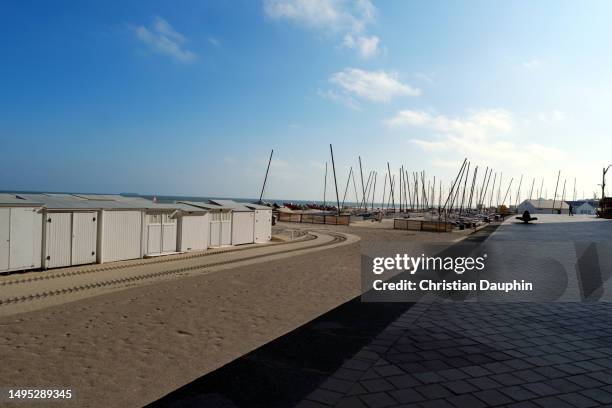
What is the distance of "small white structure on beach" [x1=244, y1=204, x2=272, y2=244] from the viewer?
24.0 metres

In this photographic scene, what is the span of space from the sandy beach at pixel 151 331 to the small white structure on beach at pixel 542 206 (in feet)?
284

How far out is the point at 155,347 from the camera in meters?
6.44

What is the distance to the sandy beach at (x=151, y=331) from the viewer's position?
17.1 ft

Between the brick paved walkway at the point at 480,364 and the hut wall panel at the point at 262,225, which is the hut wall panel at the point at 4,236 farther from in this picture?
the hut wall panel at the point at 262,225

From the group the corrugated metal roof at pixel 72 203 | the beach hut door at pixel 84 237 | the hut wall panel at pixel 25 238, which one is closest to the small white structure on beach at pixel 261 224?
the corrugated metal roof at pixel 72 203

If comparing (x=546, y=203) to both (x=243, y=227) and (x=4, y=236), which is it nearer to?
(x=243, y=227)

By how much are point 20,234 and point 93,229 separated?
2.34m

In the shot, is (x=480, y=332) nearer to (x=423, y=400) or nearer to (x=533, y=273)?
(x=423, y=400)

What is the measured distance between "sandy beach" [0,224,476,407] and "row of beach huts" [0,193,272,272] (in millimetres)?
4367

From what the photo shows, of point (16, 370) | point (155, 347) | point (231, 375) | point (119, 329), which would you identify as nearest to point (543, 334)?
point (231, 375)

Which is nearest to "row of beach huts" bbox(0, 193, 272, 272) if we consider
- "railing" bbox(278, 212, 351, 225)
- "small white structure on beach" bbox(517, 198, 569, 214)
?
"railing" bbox(278, 212, 351, 225)

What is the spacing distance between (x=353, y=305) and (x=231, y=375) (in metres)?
4.45

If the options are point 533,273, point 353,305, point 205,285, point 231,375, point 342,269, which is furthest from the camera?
point 342,269

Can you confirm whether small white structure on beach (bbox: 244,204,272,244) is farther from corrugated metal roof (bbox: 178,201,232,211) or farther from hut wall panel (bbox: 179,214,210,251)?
hut wall panel (bbox: 179,214,210,251)
